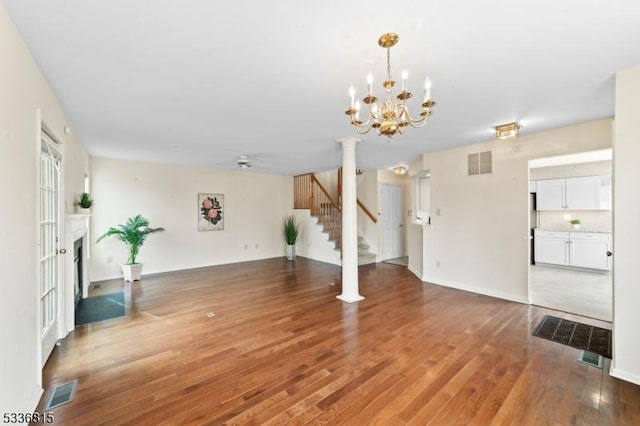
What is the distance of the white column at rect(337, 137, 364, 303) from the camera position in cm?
430

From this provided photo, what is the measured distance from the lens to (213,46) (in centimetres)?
189

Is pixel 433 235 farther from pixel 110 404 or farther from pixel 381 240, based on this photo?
pixel 110 404

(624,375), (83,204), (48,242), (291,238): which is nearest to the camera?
(624,375)

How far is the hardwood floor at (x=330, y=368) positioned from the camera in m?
1.89

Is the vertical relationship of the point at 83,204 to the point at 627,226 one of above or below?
above

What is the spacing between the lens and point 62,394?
2084mm

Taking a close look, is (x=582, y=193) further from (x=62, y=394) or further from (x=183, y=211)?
(x=183, y=211)

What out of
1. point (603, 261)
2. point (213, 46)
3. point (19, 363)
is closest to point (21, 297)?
point (19, 363)

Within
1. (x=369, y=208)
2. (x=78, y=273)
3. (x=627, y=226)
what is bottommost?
(x=78, y=273)

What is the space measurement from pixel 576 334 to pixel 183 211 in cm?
724

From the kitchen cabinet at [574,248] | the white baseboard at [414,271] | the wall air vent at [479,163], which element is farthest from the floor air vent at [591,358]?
the kitchen cabinet at [574,248]

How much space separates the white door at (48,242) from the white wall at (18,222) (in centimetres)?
61

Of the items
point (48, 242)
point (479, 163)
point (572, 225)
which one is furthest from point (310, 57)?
point (572, 225)

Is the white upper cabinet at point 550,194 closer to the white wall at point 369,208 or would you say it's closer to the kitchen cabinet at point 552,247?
the kitchen cabinet at point 552,247
